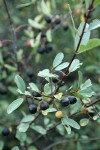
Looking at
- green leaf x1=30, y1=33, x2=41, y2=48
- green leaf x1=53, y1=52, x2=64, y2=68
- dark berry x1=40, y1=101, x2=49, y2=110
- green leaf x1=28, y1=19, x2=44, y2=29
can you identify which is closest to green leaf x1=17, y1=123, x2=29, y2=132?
dark berry x1=40, y1=101, x2=49, y2=110

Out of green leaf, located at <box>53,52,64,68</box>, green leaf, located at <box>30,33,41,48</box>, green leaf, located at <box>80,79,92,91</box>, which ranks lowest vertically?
green leaf, located at <box>30,33,41,48</box>

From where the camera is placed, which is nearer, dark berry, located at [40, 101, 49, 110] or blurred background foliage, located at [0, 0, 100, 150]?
dark berry, located at [40, 101, 49, 110]

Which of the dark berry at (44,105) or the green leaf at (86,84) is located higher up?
the green leaf at (86,84)

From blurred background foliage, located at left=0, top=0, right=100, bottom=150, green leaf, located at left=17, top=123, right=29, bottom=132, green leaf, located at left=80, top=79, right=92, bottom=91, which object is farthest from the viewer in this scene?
blurred background foliage, located at left=0, top=0, right=100, bottom=150

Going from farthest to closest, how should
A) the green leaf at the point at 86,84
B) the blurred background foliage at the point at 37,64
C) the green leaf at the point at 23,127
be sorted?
the blurred background foliage at the point at 37,64 < the green leaf at the point at 23,127 < the green leaf at the point at 86,84

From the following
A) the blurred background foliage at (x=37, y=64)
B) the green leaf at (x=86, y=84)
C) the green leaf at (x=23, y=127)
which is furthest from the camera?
the blurred background foliage at (x=37, y=64)

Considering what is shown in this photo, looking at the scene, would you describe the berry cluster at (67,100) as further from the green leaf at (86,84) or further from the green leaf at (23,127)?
the green leaf at (23,127)

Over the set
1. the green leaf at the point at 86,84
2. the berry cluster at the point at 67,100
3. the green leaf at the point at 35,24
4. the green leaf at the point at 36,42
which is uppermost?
the green leaf at the point at 86,84

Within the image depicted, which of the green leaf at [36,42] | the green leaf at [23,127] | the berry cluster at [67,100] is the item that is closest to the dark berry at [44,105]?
the berry cluster at [67,100]

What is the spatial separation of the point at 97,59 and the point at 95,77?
435 millimetres

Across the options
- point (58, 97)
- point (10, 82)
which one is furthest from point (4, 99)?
point (58, 97)

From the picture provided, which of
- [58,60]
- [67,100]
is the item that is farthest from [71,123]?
[58,60]

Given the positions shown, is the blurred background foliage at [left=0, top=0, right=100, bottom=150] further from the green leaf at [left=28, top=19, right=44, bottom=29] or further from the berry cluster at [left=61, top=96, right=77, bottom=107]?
the berry cluster at [left=61, top=96, right=77, bottom=107]

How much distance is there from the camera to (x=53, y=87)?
1605mm
